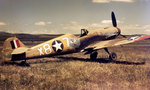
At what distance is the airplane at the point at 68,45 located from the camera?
9.12m

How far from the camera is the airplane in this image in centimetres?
912

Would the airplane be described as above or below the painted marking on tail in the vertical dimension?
below

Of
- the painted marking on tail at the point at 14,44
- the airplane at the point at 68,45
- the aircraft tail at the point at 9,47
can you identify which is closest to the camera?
the aircraft tail at the point at 9,47

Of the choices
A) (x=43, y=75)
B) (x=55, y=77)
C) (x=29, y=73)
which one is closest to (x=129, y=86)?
(x=55, y=77)

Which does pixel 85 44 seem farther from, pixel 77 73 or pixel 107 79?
pixel 107 79

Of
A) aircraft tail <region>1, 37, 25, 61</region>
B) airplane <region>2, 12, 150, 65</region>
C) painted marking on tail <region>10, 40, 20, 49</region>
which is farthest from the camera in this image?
painted marking on tail <region>10, 40, 20, 49</region>

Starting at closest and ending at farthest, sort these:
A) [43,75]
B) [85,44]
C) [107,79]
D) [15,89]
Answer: [15,89] → [107,79] → [43,75] → [85,44]

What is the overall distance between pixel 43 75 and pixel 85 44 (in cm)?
514

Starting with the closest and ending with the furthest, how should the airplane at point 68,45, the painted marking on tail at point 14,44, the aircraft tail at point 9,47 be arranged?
the aircraft tail at point 9,47 → the airplane at point 68,45 → the painted marking on tail at point 14,44

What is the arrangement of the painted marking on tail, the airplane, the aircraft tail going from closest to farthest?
the aircraft tail → the airplane → the painted marking on tail

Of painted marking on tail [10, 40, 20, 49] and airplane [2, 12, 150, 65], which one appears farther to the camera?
painted marking on tail [10, 40, 20, 49]

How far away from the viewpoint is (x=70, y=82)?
6.19 meters


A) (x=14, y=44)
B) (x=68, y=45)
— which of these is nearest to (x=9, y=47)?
(x=14, y=44)

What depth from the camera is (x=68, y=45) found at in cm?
1084
